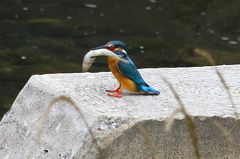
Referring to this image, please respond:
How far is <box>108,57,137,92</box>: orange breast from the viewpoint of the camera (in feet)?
9.48

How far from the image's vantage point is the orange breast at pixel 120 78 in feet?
9.48

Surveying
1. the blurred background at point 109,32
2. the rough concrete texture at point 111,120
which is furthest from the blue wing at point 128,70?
the blurred background at point 109,32

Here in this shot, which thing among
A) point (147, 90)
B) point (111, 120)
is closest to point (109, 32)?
point (147, 90)

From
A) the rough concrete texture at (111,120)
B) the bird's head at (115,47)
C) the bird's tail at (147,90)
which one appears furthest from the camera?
the bird's tail at (147,90)

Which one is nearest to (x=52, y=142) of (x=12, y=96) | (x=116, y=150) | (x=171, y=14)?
(x=116, y=150)

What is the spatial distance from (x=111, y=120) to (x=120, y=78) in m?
0.40

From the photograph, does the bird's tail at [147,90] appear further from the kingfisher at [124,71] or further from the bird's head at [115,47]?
the bird's head at [115,47]

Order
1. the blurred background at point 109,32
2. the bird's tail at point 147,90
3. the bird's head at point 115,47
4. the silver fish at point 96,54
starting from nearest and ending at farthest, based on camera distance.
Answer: the silver fish at point 96,54
the bird's head at point 115,47
the bird's tail at point 147,90
the blurred background at point 109,32

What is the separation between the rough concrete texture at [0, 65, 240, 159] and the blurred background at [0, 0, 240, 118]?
2.75 metres

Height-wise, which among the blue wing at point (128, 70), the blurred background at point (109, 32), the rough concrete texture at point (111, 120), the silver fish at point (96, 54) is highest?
the silver fish at point (96, 54)

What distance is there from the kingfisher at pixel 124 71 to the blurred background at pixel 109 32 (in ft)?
10.0

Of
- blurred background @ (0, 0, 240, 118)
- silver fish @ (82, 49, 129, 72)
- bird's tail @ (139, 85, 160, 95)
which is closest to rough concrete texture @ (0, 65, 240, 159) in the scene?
bird's tail @ (139, 85, 160, 95)

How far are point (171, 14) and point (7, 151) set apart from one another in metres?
5.91

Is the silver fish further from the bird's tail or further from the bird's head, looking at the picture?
the bird's tail
